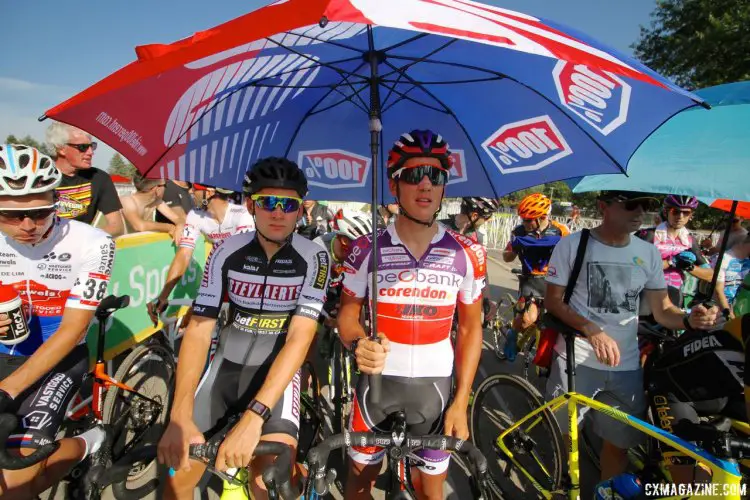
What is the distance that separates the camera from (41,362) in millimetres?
2242

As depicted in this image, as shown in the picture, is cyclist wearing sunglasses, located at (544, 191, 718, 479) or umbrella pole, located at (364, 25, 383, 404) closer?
umbrella pole, located at (364, 25, 383, 404)

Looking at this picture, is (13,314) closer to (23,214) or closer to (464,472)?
(23,214)

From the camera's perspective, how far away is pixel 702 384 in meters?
2.34

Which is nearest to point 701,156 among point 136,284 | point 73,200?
point 73,200

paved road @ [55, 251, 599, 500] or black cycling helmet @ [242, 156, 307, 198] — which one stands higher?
black cycling helmet @ [242, 156, 307, 198]

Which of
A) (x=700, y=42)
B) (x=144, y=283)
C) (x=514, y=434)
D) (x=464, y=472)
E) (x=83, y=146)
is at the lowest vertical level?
(x=464, y=472)

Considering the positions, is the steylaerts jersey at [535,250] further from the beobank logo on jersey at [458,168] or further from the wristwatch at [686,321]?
the beobank logo on jersey at [458,168]

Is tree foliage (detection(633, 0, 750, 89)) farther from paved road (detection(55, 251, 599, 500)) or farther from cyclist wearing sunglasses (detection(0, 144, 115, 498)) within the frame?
cyclist wearing sunglasses (detection(0, 144, 115, 498))

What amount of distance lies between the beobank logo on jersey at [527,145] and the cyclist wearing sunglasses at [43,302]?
2.84 metres

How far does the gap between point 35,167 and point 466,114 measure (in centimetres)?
271

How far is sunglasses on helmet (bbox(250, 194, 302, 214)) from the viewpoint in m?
2.27

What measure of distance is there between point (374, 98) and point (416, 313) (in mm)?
1244

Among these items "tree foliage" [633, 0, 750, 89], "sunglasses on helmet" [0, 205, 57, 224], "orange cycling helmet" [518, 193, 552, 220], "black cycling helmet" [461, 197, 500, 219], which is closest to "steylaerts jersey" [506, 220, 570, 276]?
"orange cycling helmet" [518, 193, 552, 220]

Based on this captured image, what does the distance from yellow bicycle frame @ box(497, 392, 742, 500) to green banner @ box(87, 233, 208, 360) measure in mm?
4035
